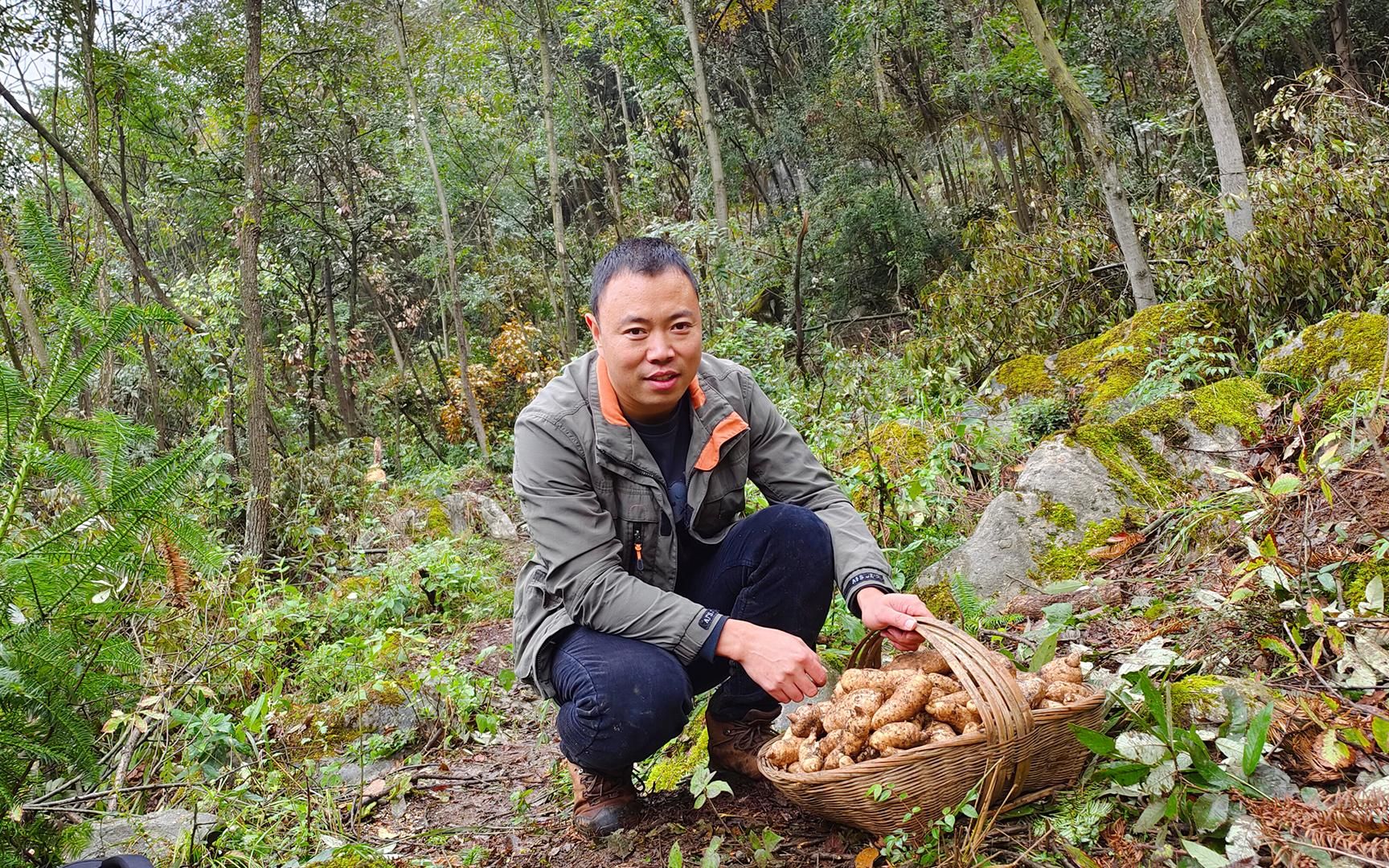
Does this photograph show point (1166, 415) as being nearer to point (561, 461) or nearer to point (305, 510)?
point (561, 461)

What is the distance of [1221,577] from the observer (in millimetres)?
2711

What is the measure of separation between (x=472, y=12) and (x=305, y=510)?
1032 cm

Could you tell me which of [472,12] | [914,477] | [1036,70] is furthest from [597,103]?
[914,477]

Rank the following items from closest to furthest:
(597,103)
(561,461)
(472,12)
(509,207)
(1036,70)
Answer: (561,461), (1036,70), (472,12), (509,207), (597,103)

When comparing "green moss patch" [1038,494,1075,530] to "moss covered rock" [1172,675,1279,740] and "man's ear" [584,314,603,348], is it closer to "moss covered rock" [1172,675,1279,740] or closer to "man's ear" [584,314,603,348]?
"moss covered rock" [1172,675,1279,740]

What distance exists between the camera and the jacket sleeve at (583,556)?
221cm

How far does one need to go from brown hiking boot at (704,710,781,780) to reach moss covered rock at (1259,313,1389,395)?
8.02 feet

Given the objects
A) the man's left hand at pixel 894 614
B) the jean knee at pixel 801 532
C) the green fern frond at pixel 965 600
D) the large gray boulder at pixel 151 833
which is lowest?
the large gray boulder at pixel 151 833

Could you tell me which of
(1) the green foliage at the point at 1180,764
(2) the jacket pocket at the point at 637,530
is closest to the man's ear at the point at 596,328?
(2) the jacket pocket at the point at 637,530

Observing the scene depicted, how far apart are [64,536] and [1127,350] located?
5.07m

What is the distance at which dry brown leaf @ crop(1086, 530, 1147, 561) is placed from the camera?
3.35 metres

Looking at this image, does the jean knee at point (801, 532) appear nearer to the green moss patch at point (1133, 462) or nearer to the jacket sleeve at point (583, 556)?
the jacket sleeve at point (583, 556)

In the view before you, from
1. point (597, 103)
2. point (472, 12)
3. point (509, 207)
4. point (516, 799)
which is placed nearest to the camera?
point (516, 799)

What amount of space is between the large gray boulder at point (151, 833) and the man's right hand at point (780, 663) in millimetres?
1545
